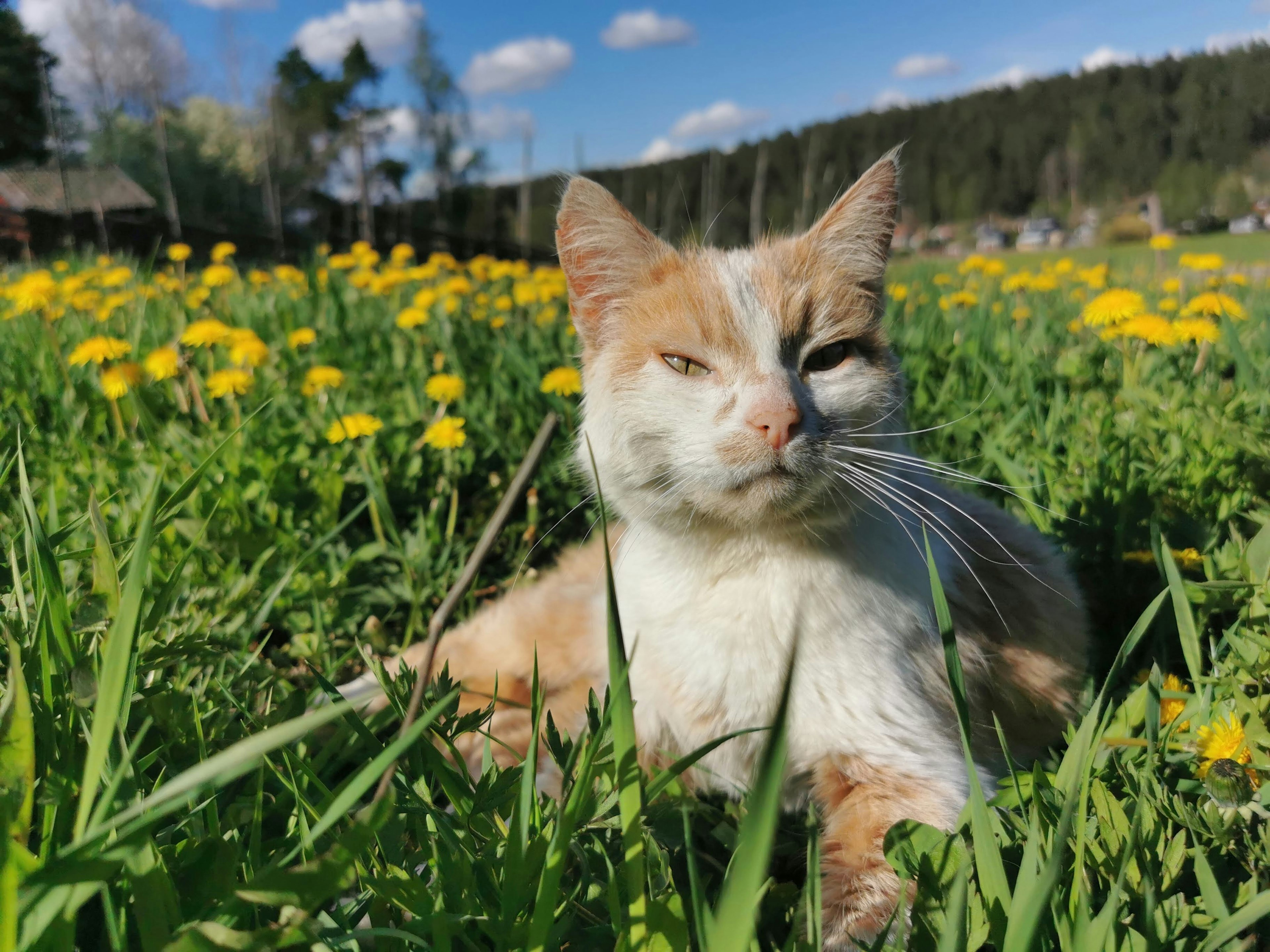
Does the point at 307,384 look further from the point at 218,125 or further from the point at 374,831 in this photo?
the point at 218,125

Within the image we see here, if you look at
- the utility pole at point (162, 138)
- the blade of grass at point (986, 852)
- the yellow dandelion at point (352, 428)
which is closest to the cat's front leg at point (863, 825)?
the blade of grass at point (986, 852)

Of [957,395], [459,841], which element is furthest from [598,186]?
[957,395]

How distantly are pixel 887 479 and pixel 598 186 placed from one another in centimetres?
83

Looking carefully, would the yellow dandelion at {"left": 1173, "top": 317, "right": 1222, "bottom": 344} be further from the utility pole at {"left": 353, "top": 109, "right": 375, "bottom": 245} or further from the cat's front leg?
the utility pole at {"left": 353, "top": 109, "right": 375, "bottom": 245}

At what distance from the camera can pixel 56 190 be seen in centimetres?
864

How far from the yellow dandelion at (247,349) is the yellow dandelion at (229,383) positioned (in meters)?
0.05

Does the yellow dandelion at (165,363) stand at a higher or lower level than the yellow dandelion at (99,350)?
lower

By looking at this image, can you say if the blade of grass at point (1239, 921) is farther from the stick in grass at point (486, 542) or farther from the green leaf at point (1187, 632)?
the stick in grass at point (486, 542)

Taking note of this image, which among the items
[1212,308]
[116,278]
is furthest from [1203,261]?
[116,278]

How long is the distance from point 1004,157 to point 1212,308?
66.1 feet

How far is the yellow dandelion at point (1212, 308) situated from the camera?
2.35m

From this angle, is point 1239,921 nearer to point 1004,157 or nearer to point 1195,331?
point 1195,331

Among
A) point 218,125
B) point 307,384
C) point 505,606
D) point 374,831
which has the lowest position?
point 505,606

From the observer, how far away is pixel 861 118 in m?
27.5
